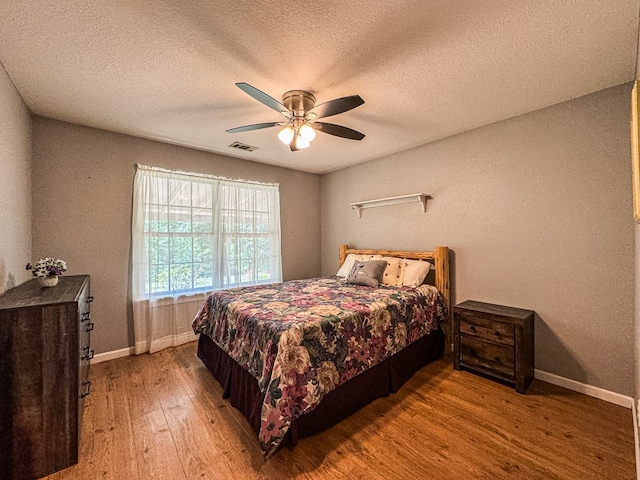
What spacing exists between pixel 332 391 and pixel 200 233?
258 cm

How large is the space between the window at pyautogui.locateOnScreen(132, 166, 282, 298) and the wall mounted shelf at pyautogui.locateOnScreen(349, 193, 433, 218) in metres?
1.27

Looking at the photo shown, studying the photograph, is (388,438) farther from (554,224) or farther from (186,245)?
(186,245)

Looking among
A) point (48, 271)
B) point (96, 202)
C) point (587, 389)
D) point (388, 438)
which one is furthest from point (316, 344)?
point (96, 202)

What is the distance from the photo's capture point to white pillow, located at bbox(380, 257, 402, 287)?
A: 3.16 m

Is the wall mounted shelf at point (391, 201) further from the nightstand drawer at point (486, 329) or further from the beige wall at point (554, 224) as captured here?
the nightstand drawer at point (486, 329)

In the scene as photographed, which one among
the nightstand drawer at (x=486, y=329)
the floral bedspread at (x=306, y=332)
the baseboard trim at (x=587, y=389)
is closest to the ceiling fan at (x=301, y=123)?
the floral bedspread at (x=306, y=332)

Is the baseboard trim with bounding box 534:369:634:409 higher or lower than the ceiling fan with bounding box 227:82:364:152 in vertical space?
lower

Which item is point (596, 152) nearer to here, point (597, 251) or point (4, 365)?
point (597, 251)

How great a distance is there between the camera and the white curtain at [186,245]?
3096 millimetres

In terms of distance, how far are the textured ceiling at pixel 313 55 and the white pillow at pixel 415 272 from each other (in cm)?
155

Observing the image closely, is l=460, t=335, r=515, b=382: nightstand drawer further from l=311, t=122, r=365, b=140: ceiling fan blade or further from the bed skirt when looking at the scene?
l=311, t=122, r=365, b=140: ceiling fan blade

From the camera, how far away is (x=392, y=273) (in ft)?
10.5

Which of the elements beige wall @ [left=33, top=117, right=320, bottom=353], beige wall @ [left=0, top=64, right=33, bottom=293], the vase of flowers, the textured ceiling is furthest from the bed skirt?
the textured ceiling

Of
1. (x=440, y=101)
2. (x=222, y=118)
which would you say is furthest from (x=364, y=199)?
(x=222, y=118)
